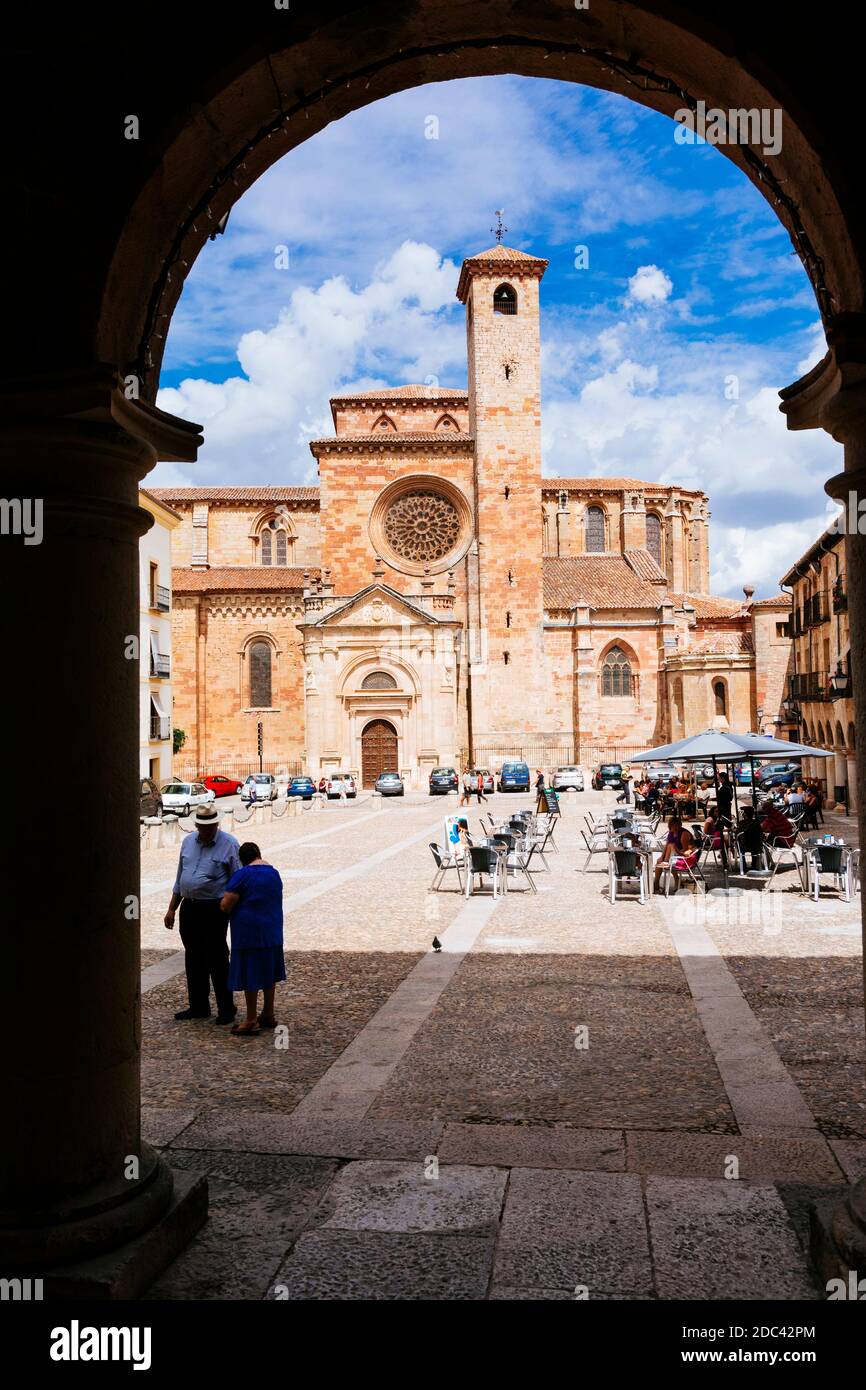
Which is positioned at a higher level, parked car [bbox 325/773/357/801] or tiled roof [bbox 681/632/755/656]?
tiled roof [bbox 681/632/755/656]

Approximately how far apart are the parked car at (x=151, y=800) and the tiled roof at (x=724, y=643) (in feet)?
98.1

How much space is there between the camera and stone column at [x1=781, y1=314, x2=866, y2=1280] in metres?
3.29

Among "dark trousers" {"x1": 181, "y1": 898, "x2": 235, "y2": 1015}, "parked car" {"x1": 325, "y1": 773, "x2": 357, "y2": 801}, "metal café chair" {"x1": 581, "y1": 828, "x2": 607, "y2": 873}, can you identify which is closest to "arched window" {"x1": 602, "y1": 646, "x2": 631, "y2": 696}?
"parked car" {"x1": 325, "y1": 773, "x2": 357, "y2": 801}

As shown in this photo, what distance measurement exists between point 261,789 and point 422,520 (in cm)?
1725

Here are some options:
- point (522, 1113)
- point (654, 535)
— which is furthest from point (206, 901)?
point (654, 535)

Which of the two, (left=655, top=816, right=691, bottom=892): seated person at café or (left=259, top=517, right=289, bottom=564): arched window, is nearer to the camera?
(left=655, top=816, right=691, bottom=892): seated person at café

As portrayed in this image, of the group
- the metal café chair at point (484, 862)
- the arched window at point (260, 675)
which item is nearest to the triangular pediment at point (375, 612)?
the arched window at point (260, 675)

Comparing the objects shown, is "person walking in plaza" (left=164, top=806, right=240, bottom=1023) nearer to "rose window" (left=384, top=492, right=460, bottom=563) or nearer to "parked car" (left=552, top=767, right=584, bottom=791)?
"parked car" (left=552, top=767, right=584, bottom=791)

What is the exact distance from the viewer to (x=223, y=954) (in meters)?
7.41

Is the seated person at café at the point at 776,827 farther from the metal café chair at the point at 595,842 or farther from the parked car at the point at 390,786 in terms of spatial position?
the parked car at the point at 390,786

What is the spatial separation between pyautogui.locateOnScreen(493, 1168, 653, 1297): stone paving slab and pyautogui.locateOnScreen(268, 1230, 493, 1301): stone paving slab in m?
0.11

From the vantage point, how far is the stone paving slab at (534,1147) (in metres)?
4.62

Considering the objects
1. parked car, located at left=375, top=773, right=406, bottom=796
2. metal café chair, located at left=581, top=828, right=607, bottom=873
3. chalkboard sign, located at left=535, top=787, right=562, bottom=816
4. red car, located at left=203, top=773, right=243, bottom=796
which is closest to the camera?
metal café chair, located at left=581, top=828, right=607, bottom=873

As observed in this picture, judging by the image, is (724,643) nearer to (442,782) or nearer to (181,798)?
(442,782)
